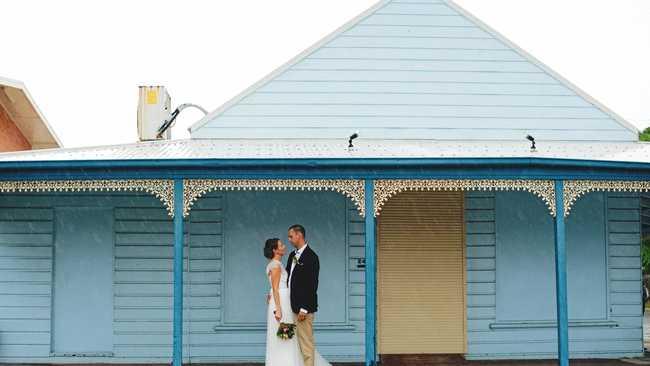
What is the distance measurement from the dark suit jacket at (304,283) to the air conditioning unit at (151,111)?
8565mm

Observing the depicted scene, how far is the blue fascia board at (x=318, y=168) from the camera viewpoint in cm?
1079

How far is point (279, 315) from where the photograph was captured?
10352 millimetres

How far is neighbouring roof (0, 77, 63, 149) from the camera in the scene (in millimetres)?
18706

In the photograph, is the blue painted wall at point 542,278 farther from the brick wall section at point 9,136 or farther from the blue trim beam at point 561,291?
the brick wall section at point 9,136

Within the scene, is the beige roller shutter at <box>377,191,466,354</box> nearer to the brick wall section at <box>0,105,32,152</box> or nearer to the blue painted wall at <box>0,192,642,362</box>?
the blue painted wall at <box>0,192,642,362</box>

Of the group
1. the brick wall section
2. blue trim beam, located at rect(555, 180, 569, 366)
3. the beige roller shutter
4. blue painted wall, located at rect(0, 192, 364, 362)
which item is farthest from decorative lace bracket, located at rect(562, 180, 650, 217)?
the brick wall section

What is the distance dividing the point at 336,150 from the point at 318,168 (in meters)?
1.36

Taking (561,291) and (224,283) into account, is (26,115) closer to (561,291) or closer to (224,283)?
(224,283)

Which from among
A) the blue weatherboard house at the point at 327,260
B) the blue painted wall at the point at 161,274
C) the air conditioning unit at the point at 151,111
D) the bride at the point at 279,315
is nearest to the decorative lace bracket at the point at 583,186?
the blue weatherboard house at the point at 327,260

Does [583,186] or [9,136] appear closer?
[583,186]

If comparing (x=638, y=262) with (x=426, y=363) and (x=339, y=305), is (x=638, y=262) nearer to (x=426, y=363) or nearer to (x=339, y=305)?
(x=426, y=363)

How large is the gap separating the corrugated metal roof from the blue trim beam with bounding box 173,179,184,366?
0.52 metres

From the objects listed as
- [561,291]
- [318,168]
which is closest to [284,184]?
[318,168]

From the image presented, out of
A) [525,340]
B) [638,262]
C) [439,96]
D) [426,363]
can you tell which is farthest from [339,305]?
[638,262]
